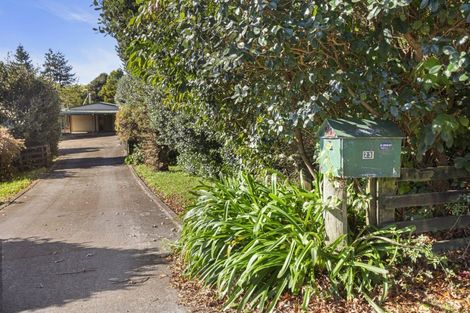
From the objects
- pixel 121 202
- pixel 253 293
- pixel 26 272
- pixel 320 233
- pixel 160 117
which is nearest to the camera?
pixel 253 293

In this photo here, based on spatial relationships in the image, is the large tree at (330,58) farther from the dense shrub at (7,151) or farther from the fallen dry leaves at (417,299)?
the dense shrub at (7,151)

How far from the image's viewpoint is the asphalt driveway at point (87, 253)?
14.0 feet

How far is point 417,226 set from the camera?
13.1 feet

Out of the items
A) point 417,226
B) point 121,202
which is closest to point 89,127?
point 121,202

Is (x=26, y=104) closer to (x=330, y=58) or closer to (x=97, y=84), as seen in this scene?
(x=330, y=58)

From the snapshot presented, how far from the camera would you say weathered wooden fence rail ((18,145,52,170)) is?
17875mm

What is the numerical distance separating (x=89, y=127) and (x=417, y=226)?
149 feet

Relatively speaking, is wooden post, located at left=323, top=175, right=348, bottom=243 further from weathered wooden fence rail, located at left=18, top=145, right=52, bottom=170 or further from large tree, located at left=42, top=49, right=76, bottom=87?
large tree, located at left=42, top=49, right=76, bottom=87

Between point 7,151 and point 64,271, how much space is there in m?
12.1

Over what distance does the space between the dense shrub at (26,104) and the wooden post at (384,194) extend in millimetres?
17658

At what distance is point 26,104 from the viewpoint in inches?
723

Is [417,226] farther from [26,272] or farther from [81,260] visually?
[26,272]

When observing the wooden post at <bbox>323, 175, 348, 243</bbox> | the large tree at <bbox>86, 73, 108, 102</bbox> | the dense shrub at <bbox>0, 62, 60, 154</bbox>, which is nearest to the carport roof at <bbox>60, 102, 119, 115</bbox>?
the large tree at <bbox>86, 73, 108, 102</bbox>

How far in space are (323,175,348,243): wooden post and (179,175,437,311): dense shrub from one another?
109 millimetres
